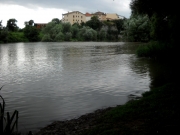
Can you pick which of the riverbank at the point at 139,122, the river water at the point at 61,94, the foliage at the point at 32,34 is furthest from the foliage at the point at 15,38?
the riverbank at the point at 139,122

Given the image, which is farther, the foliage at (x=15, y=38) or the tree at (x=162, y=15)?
the foliage at (x=15, y=38)

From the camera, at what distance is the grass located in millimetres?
7305

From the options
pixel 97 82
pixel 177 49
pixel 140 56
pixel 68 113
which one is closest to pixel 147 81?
pixel 97 82

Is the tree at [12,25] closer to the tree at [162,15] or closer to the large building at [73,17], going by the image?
the large building at [73,17]

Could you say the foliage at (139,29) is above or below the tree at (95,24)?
below

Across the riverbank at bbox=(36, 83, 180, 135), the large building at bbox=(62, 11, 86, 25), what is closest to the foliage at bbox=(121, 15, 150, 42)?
the riverbank at bbox=(36, 83, 180, 135)

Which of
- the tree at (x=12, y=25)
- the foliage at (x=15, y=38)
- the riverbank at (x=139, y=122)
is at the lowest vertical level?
the riverbank at (x=139, y=122)

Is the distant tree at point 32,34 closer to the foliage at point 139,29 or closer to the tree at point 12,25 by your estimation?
the tree at point 12,25

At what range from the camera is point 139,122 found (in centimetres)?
827

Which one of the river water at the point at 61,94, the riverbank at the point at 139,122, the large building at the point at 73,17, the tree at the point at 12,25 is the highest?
the large building at the point at 73,17

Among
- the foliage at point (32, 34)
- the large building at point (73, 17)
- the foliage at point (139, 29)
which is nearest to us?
the foliage at point (139, 29)

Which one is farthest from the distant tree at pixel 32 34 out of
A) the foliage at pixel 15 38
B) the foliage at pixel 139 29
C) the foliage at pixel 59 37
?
the foliage at pixel 139 29

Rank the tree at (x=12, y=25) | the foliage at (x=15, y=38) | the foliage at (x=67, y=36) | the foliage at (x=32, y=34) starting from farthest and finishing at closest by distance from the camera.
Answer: the tree at (x=12, y=25) → the foliage at (x=32, y=34) → the foliage at (x=67, y=36) → the foliage at (x=15, y=38)

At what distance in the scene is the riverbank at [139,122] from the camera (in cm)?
739
